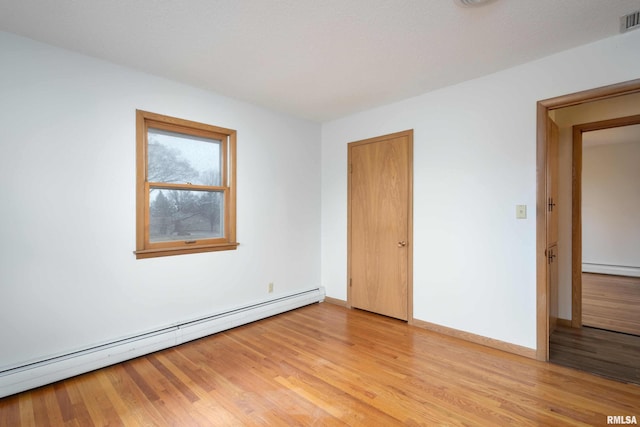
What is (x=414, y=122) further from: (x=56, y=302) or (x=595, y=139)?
(x=595, y=139)

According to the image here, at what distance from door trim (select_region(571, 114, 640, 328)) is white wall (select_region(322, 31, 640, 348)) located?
3.72 feet

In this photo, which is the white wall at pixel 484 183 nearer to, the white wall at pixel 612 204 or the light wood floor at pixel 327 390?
the light wood floor at pixel 327 390

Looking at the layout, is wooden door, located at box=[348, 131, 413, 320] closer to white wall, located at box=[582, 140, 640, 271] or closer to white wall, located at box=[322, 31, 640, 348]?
white wall, located at box=[322, 31, 640, 348]

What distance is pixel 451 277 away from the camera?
3141 millimetres

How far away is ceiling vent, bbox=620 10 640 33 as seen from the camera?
2.00 m

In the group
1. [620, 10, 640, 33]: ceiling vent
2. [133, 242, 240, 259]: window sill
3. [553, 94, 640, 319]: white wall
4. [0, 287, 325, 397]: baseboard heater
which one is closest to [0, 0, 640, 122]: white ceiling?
[620, 10, 640, 33]: ceiling vent

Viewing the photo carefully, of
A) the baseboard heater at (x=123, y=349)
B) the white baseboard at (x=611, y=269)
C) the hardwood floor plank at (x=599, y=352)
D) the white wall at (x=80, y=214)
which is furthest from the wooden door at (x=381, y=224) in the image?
the white baseboard at (x=611, y=269)

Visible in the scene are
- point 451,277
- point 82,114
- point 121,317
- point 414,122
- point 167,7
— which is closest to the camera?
point 167,7

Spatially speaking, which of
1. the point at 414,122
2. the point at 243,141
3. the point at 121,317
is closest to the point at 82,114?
the point at 243,141

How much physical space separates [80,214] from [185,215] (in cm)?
89

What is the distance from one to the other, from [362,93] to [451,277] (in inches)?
86.6

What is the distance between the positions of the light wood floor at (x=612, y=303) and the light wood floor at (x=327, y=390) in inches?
61.7

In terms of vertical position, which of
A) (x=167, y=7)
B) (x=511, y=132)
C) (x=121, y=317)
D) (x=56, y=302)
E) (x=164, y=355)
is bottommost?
(x=164, y=355)

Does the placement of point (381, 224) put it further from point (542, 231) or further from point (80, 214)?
point (80, 214)
